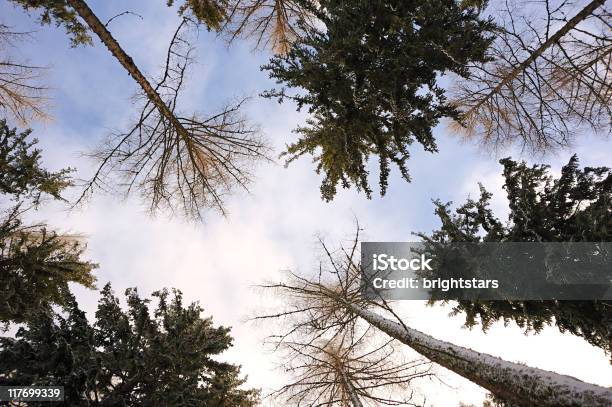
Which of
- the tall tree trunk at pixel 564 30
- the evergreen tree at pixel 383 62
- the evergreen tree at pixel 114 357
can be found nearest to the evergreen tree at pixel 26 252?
the evergreen tree at pixel 114 357

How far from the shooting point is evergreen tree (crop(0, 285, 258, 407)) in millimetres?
4324

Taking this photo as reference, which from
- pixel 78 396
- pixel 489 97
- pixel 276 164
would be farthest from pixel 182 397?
pixel 489 97

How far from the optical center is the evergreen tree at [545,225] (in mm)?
3969

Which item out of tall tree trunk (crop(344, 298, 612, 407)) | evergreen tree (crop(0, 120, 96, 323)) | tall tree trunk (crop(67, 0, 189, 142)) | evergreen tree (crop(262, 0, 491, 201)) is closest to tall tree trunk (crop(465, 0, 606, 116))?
evergreen tree (crop(262, 0, 491, 201))

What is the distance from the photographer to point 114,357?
459 cm

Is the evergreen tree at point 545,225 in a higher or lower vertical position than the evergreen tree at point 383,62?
lower

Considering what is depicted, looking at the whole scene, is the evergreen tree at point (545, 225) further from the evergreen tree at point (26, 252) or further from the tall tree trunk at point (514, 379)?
the evergreen tree at point (26, 252)

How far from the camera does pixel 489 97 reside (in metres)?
6.55

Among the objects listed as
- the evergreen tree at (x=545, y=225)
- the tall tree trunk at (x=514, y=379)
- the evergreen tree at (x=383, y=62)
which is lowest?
the tall tree trunk at (x=514, y=379)

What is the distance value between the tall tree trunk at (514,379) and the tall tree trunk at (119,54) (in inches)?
205

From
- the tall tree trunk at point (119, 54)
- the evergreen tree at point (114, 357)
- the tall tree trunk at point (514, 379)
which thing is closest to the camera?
the tall tree trunk at point (514, 379)

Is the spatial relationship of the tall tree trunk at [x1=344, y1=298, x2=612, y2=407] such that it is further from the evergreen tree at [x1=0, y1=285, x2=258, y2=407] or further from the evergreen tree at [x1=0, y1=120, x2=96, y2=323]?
the evergreen tree at [x1=0, y1=120, x2=96, y2=323]

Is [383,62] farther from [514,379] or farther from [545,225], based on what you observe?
[514,379]

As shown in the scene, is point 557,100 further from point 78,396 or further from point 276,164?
point 78,396
